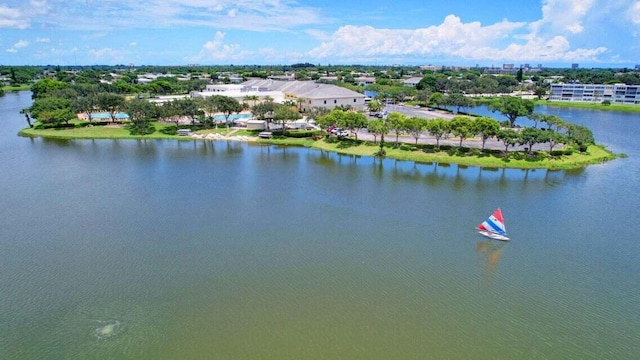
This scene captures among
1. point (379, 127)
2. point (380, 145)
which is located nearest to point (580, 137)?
point (380, 145)

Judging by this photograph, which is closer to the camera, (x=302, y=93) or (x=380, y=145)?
(x=380, y=145)

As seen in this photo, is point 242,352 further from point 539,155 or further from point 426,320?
point 539,155

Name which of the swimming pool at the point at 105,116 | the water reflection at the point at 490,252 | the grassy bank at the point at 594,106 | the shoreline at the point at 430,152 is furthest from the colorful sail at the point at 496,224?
the grassy bank at the point at 594,106

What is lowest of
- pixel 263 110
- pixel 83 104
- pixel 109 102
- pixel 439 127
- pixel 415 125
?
pixel 439 127

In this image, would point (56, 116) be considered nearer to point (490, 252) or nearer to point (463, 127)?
point (463, 127)

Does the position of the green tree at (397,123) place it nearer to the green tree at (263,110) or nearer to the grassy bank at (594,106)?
the green tree at (263,110)

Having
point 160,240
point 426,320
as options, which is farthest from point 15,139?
point 426,320
